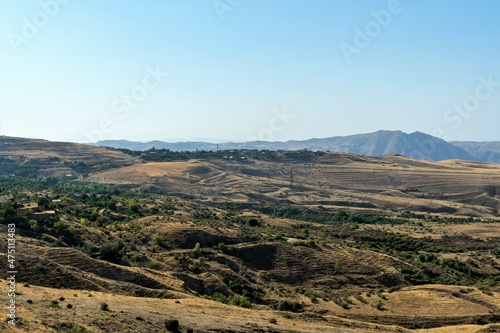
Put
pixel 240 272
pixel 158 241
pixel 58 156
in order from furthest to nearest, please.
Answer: pixel 58 156 < pixel 158 241 < pixel 240 272

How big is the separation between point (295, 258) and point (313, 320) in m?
15.2

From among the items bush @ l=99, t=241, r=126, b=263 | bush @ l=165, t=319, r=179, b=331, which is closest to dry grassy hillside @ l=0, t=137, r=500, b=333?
bush @ l=99, t=241, r=126, b=263

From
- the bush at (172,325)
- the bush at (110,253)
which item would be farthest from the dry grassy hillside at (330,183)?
the bush at (172,325)

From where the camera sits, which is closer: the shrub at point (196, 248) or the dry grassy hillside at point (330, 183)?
the shrub at point (196, 248)

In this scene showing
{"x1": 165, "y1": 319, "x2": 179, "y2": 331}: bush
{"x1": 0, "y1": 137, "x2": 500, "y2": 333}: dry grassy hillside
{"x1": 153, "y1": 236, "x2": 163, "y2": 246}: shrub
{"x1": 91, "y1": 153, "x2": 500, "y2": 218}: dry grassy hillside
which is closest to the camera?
{"x1": 165, "y1": 319, "x2": 179, "y2": 331}: bush

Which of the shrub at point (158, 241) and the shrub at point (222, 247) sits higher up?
the shrub at point (158, 241)

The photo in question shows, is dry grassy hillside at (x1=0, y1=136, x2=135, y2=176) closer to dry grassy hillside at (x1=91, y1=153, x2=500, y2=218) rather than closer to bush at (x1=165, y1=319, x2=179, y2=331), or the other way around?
dry grassy hillside at (x1=91, y1=153, x2=500, y2=218)

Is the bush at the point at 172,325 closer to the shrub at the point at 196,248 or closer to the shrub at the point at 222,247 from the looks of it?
the shrub at the point at 196,248

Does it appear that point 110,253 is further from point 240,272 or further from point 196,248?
point 240,272

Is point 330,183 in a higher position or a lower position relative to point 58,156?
lower

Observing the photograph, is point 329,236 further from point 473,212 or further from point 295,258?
point 473,212

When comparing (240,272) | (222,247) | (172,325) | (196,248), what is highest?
(172,325)

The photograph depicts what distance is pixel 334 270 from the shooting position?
46.2m

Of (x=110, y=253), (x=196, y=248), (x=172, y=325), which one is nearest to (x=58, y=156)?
(x=196, y=248)
